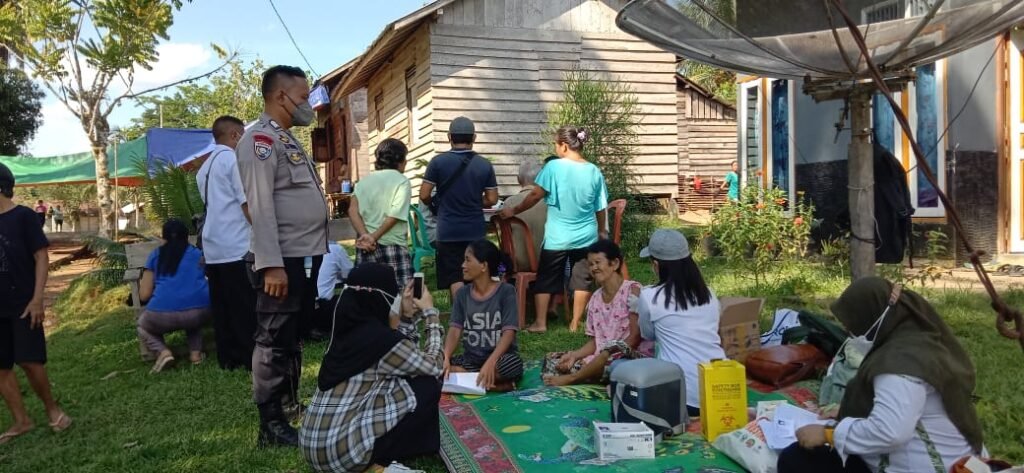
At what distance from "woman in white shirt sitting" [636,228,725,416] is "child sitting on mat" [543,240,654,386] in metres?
0.52

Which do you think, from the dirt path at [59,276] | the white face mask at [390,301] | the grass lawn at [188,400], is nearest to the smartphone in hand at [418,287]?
the white face mask at [390,301]

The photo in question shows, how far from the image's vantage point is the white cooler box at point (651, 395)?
3.57m

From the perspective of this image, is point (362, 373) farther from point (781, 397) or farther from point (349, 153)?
point (349, 153)

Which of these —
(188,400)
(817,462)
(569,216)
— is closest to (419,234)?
(569,216)

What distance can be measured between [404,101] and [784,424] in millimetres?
12295

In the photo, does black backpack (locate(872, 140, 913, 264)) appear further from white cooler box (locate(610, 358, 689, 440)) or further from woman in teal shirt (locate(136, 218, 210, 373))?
woman in teal shirt (locate(136, 218, 210, 373))

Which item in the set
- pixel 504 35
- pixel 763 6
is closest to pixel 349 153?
pixel 504 35

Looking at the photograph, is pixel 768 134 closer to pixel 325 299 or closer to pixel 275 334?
pixel 325 299

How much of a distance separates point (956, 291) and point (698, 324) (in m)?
4.32

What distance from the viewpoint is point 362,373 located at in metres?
3.39

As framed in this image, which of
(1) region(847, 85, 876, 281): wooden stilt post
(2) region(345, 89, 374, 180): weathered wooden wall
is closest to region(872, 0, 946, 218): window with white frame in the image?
(1) region(847, 85, 876, 281): wooden stilt post

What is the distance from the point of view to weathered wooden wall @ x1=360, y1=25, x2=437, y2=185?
41.6 feet

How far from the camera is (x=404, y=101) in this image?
14562mm

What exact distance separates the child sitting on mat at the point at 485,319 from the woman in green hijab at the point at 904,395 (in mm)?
→ 2235
